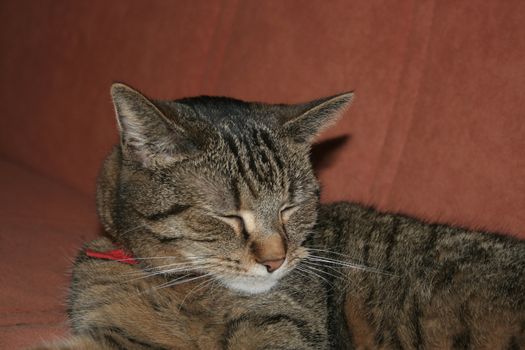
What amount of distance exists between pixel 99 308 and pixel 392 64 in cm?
121

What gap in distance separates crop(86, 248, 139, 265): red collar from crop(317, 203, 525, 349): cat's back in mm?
537

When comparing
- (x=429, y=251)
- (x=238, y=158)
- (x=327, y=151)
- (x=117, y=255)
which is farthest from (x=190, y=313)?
(x=327, y=151)

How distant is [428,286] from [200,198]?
24.1 inches

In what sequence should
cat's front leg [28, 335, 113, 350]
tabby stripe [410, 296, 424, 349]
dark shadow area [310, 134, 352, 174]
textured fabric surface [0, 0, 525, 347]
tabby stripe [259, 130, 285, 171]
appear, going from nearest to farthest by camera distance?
cat's front leg [28, 335, 113, 350]
tabby stripe [410, 296, 424, 349]
tabby stripe [259, 130, 285, 171]
textured fabric surface [0, 0, 525, 347]
dark shadow area [310, 134, 352, 174]

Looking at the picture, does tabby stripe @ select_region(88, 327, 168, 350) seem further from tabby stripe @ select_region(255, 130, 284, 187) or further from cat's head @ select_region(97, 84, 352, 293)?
tabby stripe @ select_region(255, 130, 284, 187)

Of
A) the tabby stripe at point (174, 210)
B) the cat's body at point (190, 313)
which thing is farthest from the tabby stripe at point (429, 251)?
the tabby stripe at point (174, 210)

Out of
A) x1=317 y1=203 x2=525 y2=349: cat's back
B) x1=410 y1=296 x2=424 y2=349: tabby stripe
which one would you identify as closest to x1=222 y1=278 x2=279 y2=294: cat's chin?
x1=317 y1=203 x2=525 y2=349: cat's back

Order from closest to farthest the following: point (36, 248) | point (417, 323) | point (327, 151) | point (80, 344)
Result: point (80, 344) → point (417, 323) → point (36, 248) → point (327, 151)

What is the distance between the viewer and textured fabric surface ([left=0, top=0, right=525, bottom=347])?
183 centimetres

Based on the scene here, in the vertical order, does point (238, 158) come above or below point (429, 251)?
above

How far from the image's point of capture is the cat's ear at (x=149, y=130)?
1.38 metres

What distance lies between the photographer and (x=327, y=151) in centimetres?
220

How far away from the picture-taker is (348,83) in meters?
2.12

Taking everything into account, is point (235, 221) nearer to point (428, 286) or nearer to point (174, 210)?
point (174, 210)
